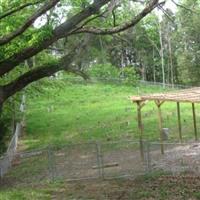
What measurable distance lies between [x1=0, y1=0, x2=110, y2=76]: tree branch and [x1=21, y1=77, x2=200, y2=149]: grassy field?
1556 centimetres

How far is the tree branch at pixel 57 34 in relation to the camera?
56.1 ft

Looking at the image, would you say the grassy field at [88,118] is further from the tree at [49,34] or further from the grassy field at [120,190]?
the tree at [49,34]

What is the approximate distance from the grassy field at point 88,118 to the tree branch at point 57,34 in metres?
15.6

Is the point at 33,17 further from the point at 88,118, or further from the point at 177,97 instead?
the point at 88,118

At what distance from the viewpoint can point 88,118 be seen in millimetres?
46750

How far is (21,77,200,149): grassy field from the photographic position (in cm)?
3712

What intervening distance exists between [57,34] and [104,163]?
9.88 meters

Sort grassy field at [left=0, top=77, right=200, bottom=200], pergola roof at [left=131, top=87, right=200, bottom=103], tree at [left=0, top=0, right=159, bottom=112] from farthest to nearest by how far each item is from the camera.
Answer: pergola roof at [left=131, top=87, right=200, bottom=103] → grassy field at [left=0, top=77, right=200, bottom=200] → tree at [left=0, top=0, right=159, bottom=112]

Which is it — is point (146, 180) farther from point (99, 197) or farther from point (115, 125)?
point (115, 125)

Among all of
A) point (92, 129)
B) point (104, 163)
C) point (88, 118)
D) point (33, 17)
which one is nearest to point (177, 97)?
point (104, 163)

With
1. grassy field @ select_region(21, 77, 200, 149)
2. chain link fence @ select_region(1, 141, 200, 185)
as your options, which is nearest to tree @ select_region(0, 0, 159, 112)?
chain link fence @ select_region(1, 141, 200, 185)

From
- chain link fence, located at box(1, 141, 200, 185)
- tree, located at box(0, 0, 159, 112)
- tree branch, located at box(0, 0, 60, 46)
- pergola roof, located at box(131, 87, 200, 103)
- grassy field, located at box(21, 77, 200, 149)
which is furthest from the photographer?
grassy field, located at box(21, 77, 200, 149)

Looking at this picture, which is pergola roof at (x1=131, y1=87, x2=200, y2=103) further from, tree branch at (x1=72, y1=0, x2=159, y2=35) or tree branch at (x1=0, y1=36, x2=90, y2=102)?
tree branch at (x1=72, y1=0, x2=159, y2=35)

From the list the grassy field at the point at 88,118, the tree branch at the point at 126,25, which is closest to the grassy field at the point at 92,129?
the grassy field at the point at 88,118
